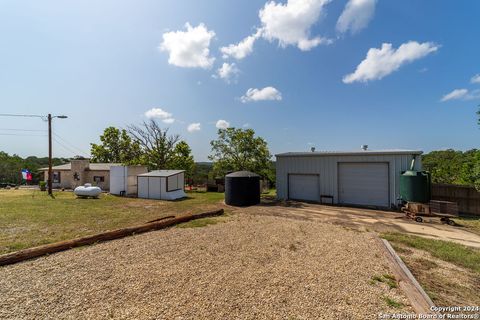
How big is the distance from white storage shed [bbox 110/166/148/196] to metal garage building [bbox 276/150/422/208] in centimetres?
1314

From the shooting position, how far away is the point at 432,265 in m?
5.12

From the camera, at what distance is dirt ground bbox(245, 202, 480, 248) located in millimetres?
7742

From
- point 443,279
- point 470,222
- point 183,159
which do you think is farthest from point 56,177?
point 470,222

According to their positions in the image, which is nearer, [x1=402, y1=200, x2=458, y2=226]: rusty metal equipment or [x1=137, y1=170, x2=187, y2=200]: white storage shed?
[x1=402, y1=200, x2=458, y2=226]: rusty metal equipment

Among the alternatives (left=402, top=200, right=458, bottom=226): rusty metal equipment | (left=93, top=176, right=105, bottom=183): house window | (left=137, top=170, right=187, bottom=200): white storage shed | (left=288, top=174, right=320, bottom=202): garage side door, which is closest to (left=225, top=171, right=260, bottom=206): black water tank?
(left=288, top=174, right=320, bottom=202): garage side door

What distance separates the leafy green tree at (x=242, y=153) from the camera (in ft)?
74.8

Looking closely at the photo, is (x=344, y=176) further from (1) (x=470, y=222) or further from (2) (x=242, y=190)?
(2) (x=242, y=190)

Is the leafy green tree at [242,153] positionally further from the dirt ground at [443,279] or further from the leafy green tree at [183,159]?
the dirt ground at [443,279]

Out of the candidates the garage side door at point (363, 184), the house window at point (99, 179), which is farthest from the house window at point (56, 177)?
the garage side door at point (363, 184)

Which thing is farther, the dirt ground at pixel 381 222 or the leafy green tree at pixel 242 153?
the leafy green tree at pixel 242 153

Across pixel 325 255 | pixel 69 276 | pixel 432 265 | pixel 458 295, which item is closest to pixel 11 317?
pixel 69 276

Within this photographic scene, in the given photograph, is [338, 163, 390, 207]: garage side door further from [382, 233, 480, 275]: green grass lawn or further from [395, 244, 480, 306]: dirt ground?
[395, 244, 480, 306]: dirt ground

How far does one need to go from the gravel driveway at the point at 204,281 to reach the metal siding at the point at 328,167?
7726mm

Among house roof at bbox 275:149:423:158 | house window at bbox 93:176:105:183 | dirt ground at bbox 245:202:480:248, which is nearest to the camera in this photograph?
dirt ground at bbox 245:202:480:248
